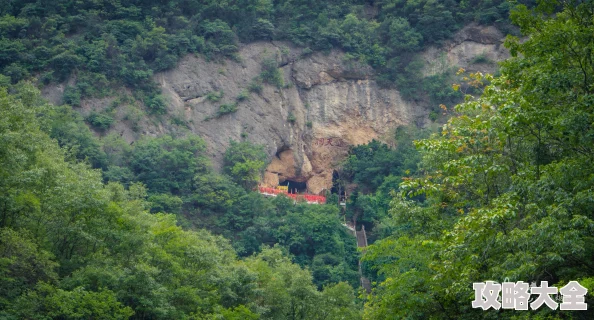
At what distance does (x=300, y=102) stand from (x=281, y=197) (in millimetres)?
8202

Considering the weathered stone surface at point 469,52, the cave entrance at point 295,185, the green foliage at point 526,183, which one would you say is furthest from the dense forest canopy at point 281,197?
the cave entrance at point 295,185

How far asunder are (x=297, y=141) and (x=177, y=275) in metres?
22.4

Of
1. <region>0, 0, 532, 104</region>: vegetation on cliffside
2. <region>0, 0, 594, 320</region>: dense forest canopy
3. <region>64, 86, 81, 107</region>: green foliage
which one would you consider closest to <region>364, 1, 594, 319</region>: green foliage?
<region>0, 0, 594, 320</region>: dense forest canopy

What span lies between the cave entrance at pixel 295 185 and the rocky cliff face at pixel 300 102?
441mm

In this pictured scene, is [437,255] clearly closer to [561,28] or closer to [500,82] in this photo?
[500,82]

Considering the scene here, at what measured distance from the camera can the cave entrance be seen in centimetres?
4428

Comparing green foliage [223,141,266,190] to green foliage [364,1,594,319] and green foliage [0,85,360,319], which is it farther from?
green foliage [364,1,594,319]

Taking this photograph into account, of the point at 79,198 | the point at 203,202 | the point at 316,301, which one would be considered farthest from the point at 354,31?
the point at 79,198

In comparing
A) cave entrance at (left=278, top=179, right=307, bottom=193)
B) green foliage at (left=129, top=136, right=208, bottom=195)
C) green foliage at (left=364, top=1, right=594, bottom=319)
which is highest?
green foliage at (left=364, top=1, right=594, bottom=319)

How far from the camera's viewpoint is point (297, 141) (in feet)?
144

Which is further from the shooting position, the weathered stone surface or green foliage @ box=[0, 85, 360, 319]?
the weathered stone surface

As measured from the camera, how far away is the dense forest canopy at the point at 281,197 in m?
11.6

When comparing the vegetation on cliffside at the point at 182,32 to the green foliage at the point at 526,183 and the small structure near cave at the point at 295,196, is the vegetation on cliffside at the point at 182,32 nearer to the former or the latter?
the small structure near cave at the point at 295,196

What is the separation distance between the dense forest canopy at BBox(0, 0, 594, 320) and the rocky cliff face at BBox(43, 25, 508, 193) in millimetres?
854
